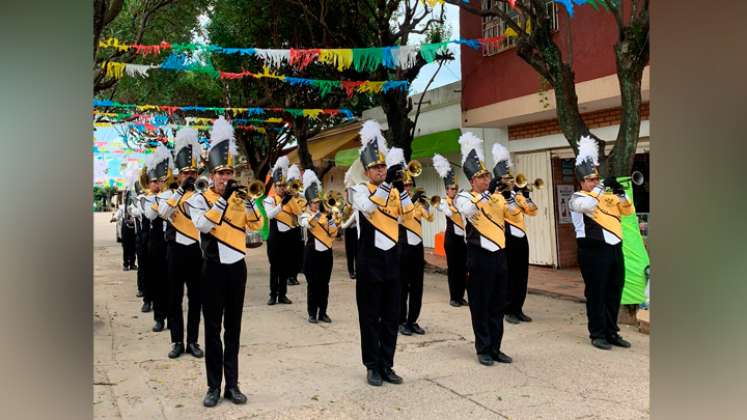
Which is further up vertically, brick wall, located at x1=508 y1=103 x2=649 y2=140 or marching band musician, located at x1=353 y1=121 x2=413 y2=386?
brick wall, located at x1=508 y1=103 x2=649 y2=140

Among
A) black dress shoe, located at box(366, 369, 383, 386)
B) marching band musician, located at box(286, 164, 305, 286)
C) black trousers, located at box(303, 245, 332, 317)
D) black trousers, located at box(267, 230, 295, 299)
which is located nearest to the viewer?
black dress shoe, located at box(366, 369, 383, 386)

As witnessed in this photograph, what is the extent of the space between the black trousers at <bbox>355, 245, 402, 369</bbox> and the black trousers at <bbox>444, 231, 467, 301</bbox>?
12.6ft

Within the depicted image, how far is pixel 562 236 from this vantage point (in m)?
12.9

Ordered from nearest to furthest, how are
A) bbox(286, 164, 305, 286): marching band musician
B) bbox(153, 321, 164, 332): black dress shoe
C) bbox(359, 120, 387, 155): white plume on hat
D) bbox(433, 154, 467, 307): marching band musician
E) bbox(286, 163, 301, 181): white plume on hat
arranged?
bbox(359, 120, 387, 155): white plume on hat, bbox(153, 321, 164, 332): black dress shoe, bbox(433, 154, 467, 307): marching band musician, bbox(286, 164, 305, 286): marching band musician, bbox(286, 163, 301, 181): white plume on hat

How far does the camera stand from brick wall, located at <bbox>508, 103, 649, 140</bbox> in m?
11.1

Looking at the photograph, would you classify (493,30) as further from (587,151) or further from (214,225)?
(214,225)

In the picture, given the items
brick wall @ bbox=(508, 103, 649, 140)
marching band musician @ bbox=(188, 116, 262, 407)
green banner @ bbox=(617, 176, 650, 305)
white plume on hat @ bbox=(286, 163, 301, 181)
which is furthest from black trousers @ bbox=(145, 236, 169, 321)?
brick wall @ bbox=(508, 103, 649, 140)

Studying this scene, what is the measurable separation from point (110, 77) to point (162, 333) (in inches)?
275

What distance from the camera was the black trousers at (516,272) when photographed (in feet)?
26.9

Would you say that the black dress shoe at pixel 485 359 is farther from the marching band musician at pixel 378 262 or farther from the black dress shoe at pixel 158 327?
the black dress shoe at pixel 158 327

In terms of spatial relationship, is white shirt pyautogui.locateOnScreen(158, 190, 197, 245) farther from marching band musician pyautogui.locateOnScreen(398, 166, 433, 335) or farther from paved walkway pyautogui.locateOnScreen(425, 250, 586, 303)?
paved walkway pyautogui.locateOnScreen(425, 250, 586, 303)
